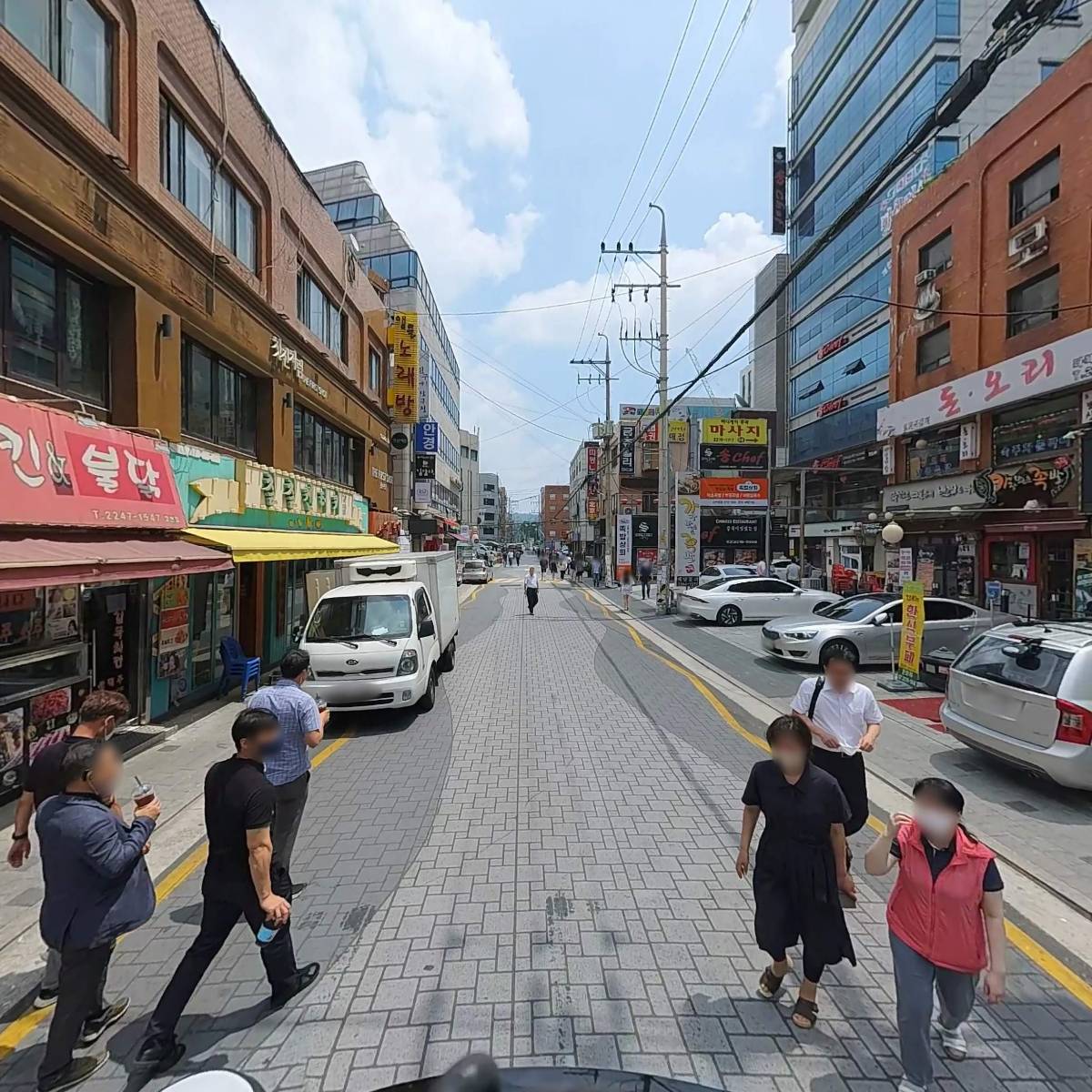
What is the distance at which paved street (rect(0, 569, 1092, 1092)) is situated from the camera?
9.37 feet

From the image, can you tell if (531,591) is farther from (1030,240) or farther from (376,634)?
(1030,240)

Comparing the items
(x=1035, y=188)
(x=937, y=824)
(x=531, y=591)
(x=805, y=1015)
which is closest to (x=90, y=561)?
(x=805, y=1015)

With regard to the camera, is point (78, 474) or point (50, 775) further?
point (78, 474)

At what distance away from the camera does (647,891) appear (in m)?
4.29

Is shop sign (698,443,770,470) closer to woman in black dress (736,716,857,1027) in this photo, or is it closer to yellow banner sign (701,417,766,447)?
yellow banner sign (701,417,766,447)

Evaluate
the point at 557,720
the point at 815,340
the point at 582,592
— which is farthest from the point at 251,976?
the point at 815,340

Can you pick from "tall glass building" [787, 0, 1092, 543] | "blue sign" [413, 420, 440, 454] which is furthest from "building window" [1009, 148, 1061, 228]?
"blue sign" [413, 420, 440, 454]

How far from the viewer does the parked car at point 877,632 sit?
11984mm

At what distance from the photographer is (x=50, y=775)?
3189mm

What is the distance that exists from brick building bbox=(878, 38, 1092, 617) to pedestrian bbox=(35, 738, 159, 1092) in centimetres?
1752

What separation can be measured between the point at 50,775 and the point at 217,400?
944 centimetres

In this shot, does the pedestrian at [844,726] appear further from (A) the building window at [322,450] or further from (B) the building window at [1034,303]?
(B) the building window at [1034,303]

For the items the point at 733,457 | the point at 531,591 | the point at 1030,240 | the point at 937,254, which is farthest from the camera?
the point at 733,457

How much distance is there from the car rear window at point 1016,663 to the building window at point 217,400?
1083cm
